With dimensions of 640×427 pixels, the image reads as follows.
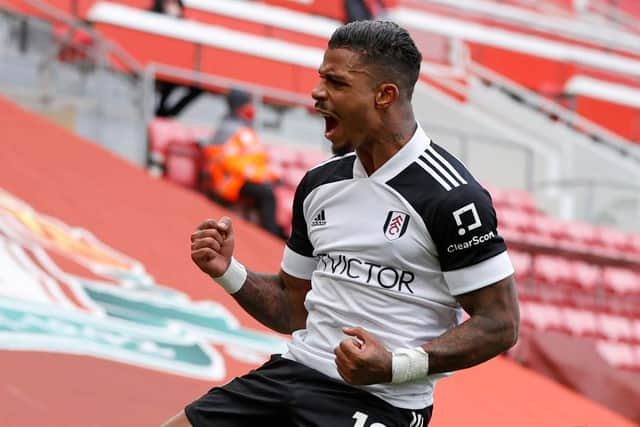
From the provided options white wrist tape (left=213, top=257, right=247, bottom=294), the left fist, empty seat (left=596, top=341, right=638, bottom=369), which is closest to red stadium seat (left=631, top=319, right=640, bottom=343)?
empty seat (left=596, top=341, right=638, bottom=369)

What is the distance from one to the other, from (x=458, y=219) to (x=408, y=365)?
0.30m

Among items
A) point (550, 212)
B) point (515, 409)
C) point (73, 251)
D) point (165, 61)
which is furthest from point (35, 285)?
point (550, 212)

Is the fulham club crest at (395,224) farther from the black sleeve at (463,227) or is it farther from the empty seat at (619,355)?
the empty seat at (619,355)

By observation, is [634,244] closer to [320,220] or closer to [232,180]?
[232,180]

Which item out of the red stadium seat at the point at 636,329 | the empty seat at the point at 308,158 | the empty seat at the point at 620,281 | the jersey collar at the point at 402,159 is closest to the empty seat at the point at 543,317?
the red stadium seat at the point at 636,329

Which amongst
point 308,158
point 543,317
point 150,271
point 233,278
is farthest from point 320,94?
point 308,158

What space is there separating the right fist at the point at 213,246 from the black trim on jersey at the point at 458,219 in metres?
0.41

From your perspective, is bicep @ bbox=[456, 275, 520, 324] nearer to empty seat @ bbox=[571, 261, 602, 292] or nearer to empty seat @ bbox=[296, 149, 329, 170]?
empty seat @ bbox=[296, 149, 329, 170]

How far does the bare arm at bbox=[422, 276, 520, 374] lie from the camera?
223 cm

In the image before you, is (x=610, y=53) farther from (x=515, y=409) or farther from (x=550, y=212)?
(x=515, y=409)

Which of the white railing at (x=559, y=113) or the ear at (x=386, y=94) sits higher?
the ear at (x=386, y=94)

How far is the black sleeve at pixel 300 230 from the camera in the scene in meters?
2.56

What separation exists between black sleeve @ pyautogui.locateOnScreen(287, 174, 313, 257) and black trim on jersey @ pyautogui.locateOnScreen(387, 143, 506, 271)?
0.98 ft

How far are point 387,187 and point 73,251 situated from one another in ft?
12.9
